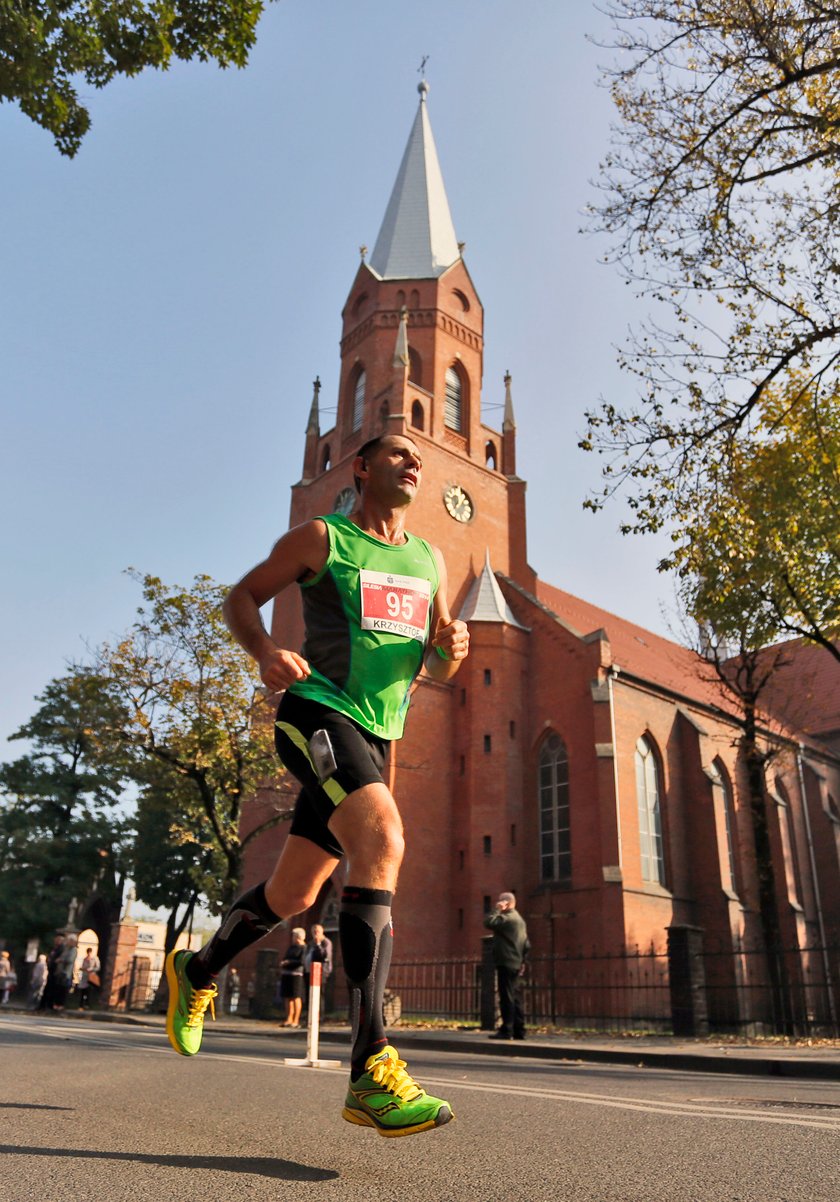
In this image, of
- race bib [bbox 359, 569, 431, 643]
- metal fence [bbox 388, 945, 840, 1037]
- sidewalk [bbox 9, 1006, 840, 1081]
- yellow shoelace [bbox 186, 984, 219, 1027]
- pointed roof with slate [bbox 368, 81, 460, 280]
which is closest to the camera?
race bib [bbox 359, 569, 431, 643]

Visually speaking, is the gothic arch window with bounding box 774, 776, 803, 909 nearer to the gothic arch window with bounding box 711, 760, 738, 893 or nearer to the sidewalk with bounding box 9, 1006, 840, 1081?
the gothic arch window with bounding box 711, 760, 738, 893

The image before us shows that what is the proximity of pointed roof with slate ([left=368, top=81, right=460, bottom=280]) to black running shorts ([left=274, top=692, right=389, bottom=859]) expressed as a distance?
118 ft

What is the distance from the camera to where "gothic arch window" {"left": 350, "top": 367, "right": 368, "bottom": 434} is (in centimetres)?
3506

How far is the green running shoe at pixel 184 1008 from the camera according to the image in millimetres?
3422

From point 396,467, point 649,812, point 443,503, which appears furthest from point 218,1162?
point 443,503

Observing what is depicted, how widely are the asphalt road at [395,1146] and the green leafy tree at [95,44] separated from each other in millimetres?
7520

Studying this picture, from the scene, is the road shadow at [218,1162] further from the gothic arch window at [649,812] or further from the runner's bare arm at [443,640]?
the gothic arch window at [649,812]

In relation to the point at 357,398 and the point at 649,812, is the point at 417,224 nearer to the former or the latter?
the point at 357,398

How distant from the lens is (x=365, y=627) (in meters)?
3.18

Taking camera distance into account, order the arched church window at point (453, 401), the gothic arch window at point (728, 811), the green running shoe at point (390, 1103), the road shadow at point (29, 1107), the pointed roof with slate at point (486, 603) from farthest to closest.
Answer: the arched church window at point (453, 401) → the pointed roof with slate at point (486, 603) → the gothic arch window at point (728, 811) → the road shadow at point (29, 1107) → the green running shoe at point (390, 1103)

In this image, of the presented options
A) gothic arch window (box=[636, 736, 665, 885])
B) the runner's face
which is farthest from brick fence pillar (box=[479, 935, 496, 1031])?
the runner's face

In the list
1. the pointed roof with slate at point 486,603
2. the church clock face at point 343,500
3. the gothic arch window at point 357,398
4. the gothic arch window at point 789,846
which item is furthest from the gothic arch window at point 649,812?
the gothic arch window at point 357,398

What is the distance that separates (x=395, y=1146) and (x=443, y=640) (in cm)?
166

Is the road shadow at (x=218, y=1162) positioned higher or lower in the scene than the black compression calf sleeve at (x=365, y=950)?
lower
